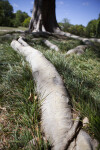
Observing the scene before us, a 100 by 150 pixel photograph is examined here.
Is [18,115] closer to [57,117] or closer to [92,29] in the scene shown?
[57,117]

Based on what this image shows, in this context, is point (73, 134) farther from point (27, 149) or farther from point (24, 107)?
point (24, 107)

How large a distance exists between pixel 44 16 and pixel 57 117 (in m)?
8.85

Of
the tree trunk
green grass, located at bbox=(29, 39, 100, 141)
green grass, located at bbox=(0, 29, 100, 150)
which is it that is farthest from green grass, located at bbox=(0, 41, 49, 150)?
the tree trunk

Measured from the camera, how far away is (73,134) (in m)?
1.01

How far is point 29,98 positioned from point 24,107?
0.15m

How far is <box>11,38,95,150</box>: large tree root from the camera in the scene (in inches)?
37.9

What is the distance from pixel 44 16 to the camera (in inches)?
327

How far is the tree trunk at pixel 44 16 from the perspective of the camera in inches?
320

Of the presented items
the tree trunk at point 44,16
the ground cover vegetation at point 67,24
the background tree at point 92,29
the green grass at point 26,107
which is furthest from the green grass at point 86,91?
the background tree at point 92,29

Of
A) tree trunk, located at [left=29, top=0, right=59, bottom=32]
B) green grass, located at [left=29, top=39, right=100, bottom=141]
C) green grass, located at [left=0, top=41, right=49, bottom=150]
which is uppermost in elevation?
tree trunk, located at [left=29, top=0, right=59, bottom=32]

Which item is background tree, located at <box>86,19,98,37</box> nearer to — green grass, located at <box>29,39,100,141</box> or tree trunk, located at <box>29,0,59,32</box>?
tree trunk, located at <box>29,0,59,32</box>

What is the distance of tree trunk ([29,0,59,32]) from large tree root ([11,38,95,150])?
7.61m

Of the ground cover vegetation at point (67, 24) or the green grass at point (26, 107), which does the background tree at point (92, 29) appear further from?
the green grass at point (26, 107)

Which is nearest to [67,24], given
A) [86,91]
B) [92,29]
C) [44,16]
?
[92,29]
